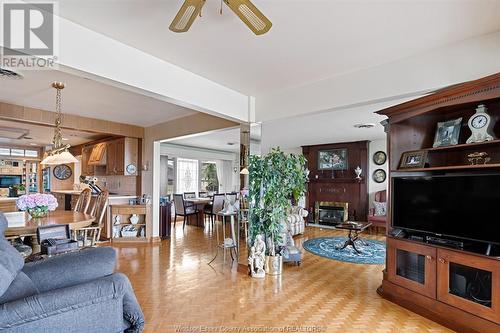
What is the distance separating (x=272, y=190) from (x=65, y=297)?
8.80 ft

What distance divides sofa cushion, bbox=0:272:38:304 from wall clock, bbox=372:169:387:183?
7.45m

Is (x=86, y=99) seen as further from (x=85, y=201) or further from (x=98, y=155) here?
(x=98, y=155)

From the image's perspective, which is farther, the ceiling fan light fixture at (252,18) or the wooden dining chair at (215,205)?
the wooden dining chair at (215,205)

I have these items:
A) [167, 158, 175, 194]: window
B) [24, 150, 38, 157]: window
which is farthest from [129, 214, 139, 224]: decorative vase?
[24, 150, 38, 157]: window

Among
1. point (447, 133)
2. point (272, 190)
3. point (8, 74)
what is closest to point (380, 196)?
point (272, 190)

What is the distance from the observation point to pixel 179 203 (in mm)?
7109

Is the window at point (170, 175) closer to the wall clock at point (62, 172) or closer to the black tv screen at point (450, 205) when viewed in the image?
the wall clock at point (62, 172)

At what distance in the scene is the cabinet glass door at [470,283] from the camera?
2.10 metres

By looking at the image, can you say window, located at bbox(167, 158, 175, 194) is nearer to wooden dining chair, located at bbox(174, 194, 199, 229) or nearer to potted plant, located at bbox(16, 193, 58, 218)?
wooden dining chair, located at bbox(174, 194, 199, 229)

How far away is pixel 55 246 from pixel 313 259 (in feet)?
11.6

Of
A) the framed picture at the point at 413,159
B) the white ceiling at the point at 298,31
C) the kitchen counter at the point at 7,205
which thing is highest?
the white ceiling at the point at 298,31

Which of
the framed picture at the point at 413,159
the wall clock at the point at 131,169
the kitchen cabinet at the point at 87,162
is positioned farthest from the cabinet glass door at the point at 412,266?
the kitchen cabinet at the point at 87,162

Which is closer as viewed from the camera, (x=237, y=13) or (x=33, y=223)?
(x=237, y=13)

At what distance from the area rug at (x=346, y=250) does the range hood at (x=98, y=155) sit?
16.1 ft
